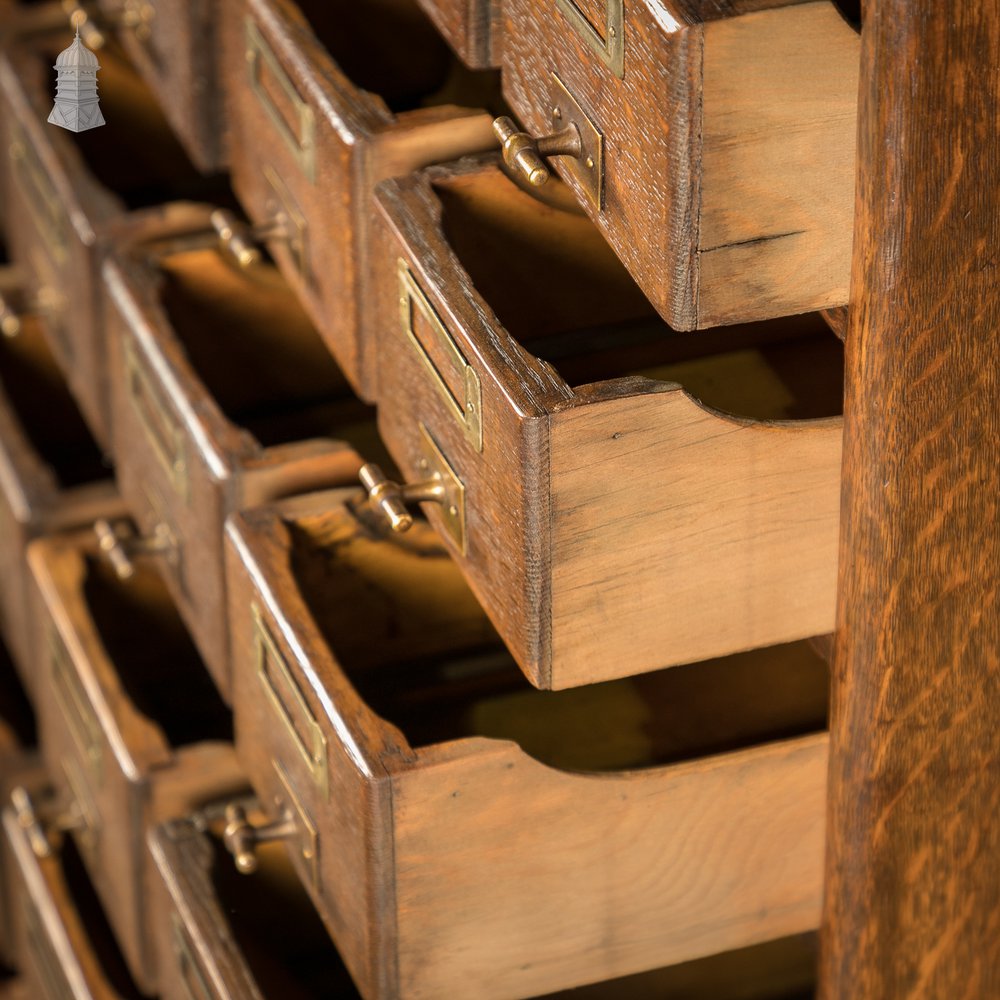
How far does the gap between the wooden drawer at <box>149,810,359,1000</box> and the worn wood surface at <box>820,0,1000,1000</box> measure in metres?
0.36

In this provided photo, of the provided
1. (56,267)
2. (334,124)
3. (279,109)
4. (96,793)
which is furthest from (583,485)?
(56,267)

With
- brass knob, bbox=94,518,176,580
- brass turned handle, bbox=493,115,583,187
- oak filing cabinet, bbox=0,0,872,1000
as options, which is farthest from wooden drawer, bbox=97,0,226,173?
brass turned handle, bbox=493,115,583,187

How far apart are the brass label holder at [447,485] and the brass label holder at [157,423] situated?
0.98 ft

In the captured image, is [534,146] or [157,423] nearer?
[534,146]

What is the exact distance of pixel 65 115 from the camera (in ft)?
3.04

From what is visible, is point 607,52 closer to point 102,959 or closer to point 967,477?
point 967,477

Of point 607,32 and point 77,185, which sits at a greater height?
point 607,32

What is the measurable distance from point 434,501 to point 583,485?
0.15m

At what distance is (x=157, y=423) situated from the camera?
4.50 ft

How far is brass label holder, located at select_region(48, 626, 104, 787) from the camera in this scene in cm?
144

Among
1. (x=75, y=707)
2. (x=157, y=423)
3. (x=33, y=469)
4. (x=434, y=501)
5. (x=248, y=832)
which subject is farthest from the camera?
(x=33, y=469)

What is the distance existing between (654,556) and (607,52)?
21 centimetres

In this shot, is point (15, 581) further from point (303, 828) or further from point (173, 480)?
point (303, 828)

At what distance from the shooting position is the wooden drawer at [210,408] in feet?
4.15
